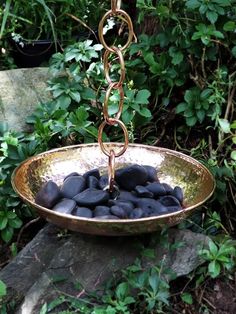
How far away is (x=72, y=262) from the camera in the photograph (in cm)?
161

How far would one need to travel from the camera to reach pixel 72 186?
1640mm

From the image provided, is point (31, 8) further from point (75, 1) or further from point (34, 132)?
point (34, 132)

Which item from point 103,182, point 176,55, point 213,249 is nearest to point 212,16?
point 176,55

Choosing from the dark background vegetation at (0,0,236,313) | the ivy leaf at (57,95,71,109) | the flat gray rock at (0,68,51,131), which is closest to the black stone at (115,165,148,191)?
the dark background vegetation at (0,0,236,313)

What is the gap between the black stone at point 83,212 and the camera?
1511mm

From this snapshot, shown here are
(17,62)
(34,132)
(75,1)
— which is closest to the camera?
(34,132)

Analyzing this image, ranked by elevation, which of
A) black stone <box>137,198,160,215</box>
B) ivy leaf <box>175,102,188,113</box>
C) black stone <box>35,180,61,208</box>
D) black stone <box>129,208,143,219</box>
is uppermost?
black stone <box>35,180,61,208</box>

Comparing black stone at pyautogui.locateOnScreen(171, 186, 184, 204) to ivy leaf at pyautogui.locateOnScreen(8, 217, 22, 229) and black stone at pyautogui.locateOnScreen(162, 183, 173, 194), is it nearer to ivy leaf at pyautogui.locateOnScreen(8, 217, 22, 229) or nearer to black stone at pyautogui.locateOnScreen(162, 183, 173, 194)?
black stone at pyautogui.locateOnScreen(162, 183, 173, 194)

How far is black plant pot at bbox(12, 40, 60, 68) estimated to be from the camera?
8.94ft

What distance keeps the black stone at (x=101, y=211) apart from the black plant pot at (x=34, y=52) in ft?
4.54

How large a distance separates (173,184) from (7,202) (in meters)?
0.59

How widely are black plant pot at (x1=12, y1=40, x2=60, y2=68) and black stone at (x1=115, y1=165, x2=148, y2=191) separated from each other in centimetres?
126

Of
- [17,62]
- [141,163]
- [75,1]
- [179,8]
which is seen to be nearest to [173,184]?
[141,163]

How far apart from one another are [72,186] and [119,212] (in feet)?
0.65
